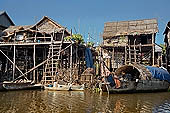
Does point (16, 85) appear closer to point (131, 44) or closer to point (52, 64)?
point (52, 64)

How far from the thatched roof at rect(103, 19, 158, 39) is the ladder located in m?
9.68

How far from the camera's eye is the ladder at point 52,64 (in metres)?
18.6

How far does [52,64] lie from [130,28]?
13287 mm

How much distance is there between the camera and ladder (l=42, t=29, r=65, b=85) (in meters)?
18.6

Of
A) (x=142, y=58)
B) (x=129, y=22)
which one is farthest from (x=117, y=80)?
(x=129, y=22)

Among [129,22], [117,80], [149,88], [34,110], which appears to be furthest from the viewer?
[129,22]

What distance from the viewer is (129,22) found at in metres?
28.6

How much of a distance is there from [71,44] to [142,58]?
1123 cm

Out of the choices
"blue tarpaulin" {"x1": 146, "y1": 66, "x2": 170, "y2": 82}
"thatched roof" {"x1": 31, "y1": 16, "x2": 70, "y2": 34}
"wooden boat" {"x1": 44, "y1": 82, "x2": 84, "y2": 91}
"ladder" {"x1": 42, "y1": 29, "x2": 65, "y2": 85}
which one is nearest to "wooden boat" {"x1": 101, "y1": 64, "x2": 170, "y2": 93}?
"blue tarpaulin" {"x1": 146, "y1": 66, "x2": 170, "y2": 82}

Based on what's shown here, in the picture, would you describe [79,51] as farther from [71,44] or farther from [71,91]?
[71,91]

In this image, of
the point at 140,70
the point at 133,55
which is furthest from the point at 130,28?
the point at 140,70

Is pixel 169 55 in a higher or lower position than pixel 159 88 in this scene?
higher

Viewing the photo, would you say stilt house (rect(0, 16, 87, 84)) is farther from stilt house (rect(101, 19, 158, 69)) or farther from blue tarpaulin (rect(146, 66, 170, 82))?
blue tarpaulin (rect(146, 66, 170, 82))

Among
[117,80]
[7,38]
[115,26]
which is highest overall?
[115,26]
